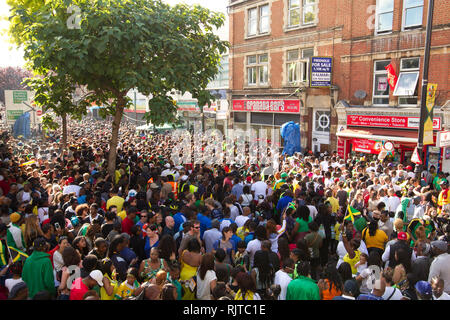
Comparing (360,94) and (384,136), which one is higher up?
(360,94)

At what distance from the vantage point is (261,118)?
2417cm

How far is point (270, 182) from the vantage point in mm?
10438

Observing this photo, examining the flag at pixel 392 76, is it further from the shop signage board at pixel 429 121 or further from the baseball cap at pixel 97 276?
the baseball cap at pixel 97 276

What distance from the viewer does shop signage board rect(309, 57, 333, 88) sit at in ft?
61.2

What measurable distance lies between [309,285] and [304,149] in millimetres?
16848

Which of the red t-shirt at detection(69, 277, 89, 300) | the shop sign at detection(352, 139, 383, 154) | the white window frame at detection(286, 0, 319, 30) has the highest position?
the white window frame at detection(286, 0, 319, 30)

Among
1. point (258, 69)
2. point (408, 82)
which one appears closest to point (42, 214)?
point (408, 82)

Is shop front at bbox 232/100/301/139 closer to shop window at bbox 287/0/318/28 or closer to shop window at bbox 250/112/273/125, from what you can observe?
shop window at bbox 250/112/273/125

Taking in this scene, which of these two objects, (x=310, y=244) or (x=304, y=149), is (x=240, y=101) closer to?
(x=304, y=149)

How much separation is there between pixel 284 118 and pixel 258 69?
13.2ft

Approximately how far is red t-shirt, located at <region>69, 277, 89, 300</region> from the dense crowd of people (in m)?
0.01

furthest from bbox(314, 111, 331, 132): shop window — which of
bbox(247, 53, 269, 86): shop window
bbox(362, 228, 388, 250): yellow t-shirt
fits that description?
bbox(362, 228, 388, 250): yellow t-shirt

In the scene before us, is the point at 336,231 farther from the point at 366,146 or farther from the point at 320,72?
the point at 320,72

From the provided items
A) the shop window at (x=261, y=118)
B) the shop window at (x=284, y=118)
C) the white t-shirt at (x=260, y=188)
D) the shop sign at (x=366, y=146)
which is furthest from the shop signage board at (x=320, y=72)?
the white t-shirt at (x=260, y=188)
